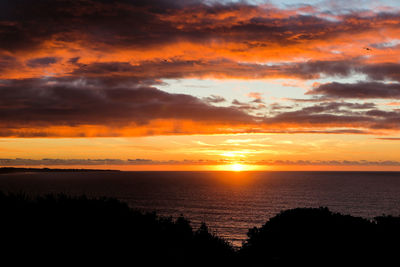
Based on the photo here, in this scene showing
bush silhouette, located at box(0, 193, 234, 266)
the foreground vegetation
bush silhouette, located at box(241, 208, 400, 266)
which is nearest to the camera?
bush silhouette, located at box(0, 193, 234, 266)

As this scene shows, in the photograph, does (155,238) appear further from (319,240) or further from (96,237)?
(319,240)

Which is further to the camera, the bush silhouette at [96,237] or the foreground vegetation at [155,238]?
the foreground vegetation at [155,238]

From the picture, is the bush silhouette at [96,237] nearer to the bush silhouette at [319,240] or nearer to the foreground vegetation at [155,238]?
the foreground vegetation at [155,238]

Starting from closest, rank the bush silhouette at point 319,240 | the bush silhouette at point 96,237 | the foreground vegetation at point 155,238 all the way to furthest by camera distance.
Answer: the bush silhouette at point 96,237 < the foreground vegetation at point 155,238 < the bush silhouette at point 319,240

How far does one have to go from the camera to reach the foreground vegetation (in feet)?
74.5

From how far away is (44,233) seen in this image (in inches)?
937

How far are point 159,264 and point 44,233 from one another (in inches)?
292

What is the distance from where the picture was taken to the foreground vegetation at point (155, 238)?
22703mm

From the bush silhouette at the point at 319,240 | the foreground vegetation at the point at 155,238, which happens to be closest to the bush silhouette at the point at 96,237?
the foreground vegetation at the point at 155,238

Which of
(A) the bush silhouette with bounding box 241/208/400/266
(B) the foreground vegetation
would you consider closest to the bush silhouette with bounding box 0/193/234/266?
(B) the foreground vegetation

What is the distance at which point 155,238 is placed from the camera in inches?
1105

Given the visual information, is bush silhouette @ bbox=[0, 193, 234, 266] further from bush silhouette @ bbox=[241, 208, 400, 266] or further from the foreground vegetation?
bush silhouette @ bbox=[241, 208, 400, 266]

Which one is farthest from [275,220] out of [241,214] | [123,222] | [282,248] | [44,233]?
[241,214]

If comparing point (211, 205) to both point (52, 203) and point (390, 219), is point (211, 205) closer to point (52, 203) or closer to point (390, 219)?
point (390, 219)
